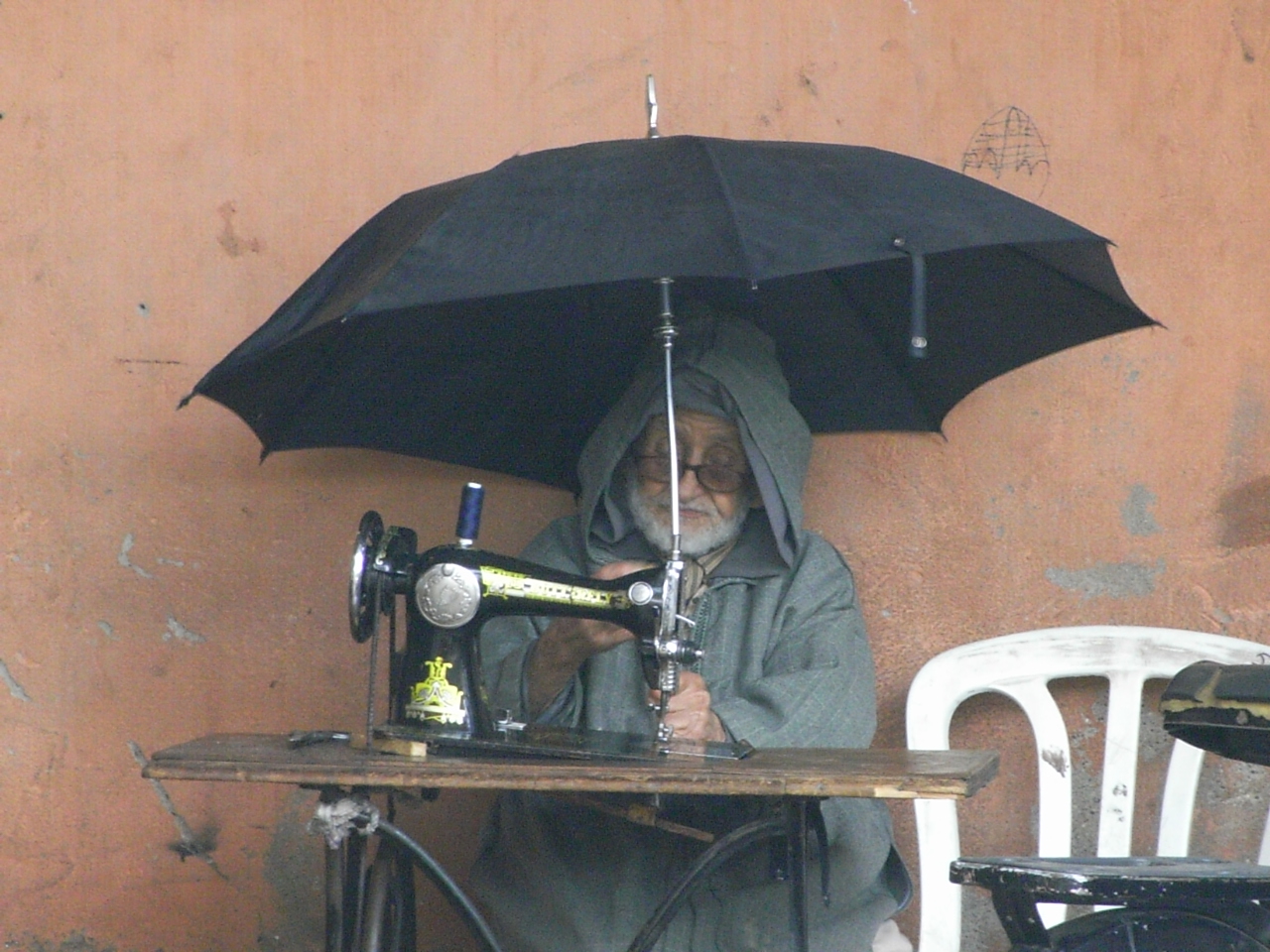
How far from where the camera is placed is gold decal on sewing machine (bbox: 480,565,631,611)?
100.0 inches

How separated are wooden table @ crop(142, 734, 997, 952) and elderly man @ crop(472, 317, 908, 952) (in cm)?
30

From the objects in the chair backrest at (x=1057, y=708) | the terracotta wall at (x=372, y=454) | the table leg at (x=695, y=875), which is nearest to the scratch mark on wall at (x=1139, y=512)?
the terracotta wall at (x=372, y=454)

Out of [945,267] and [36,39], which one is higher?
[36,39]

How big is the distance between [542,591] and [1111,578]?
1.46m

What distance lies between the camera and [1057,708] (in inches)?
127

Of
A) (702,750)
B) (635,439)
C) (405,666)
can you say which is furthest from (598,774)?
(635,439)

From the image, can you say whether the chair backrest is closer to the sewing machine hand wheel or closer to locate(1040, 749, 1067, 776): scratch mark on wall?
locate(1040, 749, 1067, 776): scratch mark on wall

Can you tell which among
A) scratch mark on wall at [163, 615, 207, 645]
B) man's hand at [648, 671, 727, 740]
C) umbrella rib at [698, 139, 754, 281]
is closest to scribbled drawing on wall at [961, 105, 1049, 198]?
umbrella rib at [698, 139, 754, 281]

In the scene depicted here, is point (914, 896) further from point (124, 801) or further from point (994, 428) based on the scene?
point (124, 801)

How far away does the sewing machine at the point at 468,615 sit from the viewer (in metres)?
2.49

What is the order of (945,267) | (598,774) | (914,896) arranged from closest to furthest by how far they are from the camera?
Result: (598,774), (945,267), (914,896)

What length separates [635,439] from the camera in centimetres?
314

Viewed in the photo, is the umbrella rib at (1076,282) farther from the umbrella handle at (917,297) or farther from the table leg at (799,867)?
the table leg at (799,867)

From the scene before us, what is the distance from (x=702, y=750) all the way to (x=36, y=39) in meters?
2.22
